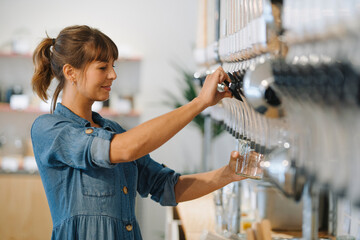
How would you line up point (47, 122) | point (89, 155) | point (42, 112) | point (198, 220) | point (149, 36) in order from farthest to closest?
point (149, 36) < point (42, 112) < point (198, 220) < point (47, 122) < point (89, 155)

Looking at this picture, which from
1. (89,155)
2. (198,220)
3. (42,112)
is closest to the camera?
(89,155)

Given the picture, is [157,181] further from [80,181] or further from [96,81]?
[96,81]

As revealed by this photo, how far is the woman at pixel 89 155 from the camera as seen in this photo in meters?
1.46

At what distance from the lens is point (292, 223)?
2.44 m

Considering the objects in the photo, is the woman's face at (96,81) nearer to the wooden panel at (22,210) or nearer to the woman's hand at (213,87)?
the woman's hand at (213,87)

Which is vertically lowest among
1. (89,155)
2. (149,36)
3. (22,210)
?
(22,210)

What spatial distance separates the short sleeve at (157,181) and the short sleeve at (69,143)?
0.37 meters

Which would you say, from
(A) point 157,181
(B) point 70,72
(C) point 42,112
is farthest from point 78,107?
(C) point 42,112

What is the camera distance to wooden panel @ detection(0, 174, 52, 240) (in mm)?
5023

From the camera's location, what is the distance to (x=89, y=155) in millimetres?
1482

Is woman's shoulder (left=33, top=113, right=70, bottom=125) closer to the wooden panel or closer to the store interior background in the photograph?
the wooden panel

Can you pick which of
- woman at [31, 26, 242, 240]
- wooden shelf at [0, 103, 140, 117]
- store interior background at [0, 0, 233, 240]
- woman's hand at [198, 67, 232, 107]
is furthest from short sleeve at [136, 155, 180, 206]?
store interior background at [0, 0, 233, 240]

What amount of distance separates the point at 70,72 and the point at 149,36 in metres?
3.92

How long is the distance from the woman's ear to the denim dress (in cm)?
10
